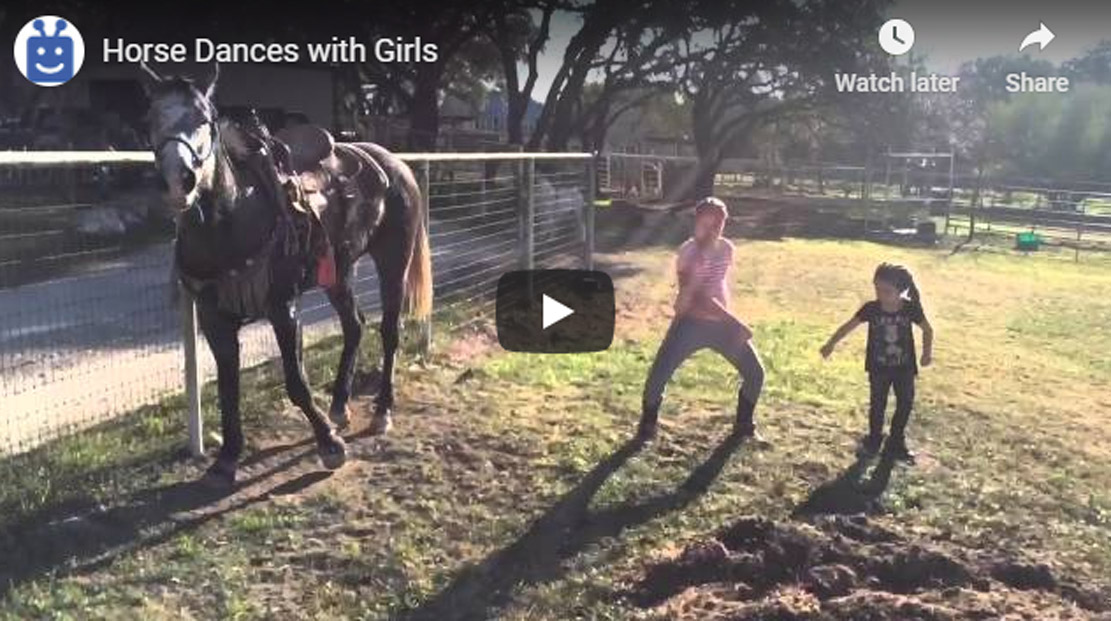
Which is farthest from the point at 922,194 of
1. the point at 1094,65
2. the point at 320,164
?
the point at 1094,65

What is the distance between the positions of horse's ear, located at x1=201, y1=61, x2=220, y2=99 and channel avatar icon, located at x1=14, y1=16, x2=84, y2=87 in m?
18.0

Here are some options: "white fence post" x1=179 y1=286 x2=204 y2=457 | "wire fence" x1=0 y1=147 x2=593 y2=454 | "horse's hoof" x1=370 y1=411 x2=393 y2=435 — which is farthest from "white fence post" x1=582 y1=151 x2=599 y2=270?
"white fence post" x1=179 y1=286 x2=204 y2=457

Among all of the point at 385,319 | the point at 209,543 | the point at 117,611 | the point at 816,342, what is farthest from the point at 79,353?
the point at 816,342

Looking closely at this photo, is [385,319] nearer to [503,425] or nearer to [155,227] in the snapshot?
[503,425]

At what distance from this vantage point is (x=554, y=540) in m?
4.41

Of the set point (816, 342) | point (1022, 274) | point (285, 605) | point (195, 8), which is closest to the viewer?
point (285, 605)

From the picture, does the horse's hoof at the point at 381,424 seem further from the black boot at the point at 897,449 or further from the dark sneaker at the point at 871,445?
the black boot at the point at 897,449

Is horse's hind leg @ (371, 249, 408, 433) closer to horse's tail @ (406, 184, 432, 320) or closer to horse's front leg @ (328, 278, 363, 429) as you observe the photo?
horse's front leg @ (328, 278, 363, 429)

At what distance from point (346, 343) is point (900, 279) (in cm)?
312

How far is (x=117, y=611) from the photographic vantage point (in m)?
3.62

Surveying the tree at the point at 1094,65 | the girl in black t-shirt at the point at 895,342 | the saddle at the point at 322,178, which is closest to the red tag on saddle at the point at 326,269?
the saddle at the point at 322,178

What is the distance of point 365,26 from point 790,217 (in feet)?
42.9

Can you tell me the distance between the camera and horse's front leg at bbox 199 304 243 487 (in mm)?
4719

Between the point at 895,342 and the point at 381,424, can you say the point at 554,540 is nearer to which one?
the point at 381,424
